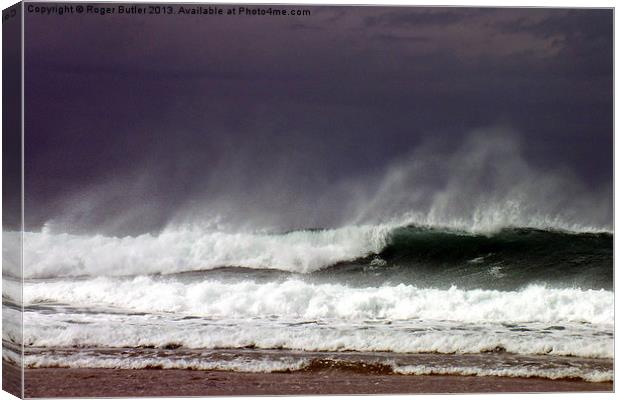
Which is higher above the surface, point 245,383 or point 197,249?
point 197,249

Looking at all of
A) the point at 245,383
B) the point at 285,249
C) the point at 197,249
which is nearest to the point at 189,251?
the point at 197,249

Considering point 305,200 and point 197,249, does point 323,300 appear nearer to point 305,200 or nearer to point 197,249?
point 305,200

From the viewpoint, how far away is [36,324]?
10953mm

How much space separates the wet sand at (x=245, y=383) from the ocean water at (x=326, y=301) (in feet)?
0.22

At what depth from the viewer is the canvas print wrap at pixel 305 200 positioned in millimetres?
11023

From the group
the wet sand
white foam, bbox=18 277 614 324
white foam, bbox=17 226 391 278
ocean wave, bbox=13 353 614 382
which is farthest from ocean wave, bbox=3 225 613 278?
the wet sand

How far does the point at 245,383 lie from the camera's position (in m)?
11.1

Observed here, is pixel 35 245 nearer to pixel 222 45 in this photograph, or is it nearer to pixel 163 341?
pixel 163 341

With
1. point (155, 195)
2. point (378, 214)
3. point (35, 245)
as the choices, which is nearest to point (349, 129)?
point (378, 214)

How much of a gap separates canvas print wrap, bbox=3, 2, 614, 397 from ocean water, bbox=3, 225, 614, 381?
18 mm

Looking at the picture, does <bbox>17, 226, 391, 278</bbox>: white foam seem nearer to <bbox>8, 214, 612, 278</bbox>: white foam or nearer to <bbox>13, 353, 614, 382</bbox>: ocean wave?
<bbox>8, 214, 612, 278</bbox>: white foam

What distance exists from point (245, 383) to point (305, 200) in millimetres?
1538

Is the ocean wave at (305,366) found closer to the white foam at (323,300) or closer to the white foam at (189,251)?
the white foam at (323,300)

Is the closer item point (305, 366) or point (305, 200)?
point (305, 366)
